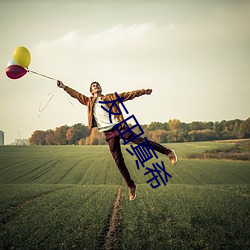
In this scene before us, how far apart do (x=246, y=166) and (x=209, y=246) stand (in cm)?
3466

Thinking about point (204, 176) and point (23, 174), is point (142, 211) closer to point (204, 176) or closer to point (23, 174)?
point (204, 176)

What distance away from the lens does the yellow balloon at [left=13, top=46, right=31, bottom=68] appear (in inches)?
263

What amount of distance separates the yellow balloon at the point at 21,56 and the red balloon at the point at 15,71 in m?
0.10

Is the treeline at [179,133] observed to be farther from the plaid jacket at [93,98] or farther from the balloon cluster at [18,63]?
the plaid jacket at [93,98]

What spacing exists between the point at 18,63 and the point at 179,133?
45.7 metres

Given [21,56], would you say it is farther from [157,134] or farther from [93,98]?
[157,134]

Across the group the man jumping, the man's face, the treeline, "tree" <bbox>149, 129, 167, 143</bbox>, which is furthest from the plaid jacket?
the treeline

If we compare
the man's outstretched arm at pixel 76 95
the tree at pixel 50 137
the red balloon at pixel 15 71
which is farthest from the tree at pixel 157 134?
the man's outstretched arm at pixel 76 95

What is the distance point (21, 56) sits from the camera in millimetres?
6695

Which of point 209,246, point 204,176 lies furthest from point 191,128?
point 209,246

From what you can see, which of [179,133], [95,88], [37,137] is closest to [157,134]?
[179,133]

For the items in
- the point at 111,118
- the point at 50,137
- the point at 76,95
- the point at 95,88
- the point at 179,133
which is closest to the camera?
the point at 111,118

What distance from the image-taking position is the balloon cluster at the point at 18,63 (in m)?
6.69

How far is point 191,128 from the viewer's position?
5859 cm
